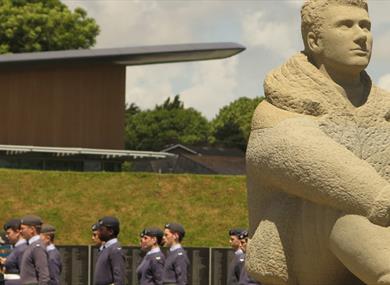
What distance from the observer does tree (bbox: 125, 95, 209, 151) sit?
81188 millimetres

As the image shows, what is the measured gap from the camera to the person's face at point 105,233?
12.5 meters

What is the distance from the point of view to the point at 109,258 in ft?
40.8

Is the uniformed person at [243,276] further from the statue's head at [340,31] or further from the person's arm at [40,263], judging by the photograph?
the statue's head at [340,31]

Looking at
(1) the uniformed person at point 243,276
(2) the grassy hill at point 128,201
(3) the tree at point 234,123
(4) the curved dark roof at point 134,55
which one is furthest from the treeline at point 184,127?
(1) the uniformed person at point 243,276

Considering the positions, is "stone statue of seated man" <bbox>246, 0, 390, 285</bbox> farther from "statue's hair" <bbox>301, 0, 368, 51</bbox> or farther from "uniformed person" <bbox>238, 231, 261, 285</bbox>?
"uniformed person" <bbox>238, 231, 261, 285</bbox>

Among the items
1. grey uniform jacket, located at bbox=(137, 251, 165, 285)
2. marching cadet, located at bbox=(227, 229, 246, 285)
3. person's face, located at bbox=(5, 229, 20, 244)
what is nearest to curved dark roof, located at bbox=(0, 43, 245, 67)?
person's face, located at bbox=(5, 229, 20, 244)

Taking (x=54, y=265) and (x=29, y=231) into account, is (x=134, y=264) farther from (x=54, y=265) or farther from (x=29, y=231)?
(x=29, y=231)

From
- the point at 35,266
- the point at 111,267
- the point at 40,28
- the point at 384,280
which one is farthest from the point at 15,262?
the point at 40,28

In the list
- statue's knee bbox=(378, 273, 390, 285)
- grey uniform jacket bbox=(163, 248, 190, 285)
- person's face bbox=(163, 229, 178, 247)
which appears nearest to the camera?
statue's knee bbox=(378, 273, 390, 285)

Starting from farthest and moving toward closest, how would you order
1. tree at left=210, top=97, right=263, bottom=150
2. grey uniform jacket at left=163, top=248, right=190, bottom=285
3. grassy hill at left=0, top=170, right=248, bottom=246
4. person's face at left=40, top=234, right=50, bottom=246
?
tree at left=210, top=97, right=263, bottom=150 → grassy hill at left=0, top=170, right=248, bottom=246 → person's face at left=40, top=234, right=50, bottom=246 → grey uniform jacket at left=163, top=248, right=190, bottom=285

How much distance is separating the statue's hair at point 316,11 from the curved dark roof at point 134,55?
33836 mm

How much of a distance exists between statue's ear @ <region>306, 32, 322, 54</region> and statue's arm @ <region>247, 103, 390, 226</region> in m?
0.34

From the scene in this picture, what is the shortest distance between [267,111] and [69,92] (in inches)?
1442

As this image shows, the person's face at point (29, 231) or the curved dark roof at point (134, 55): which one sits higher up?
the curved dark roof at point (134, 55)
